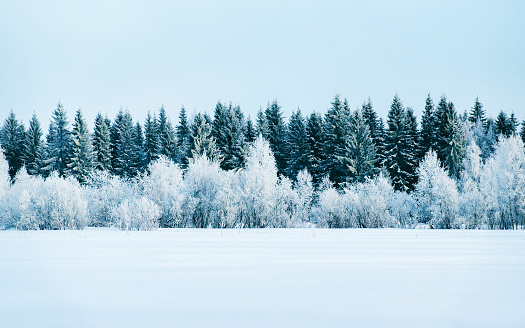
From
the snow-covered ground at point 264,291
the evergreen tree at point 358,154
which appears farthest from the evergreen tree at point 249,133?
the snow-covered ground at point 264,291

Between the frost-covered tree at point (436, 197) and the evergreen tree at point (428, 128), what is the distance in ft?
54.9

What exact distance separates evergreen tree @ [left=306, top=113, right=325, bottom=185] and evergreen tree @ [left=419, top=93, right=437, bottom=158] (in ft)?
35.1

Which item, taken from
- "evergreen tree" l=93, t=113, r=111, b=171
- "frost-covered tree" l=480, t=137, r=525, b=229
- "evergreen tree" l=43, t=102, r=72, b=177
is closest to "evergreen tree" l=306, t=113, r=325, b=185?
"frost-covered tree" l=480, t=137, r=525, b=229

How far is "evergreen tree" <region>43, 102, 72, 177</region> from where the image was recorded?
192 feet

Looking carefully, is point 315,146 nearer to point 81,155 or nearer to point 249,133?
point 249,133

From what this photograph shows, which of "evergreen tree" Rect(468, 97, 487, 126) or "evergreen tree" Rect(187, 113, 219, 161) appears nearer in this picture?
"evergreen tree" Rect(187, 113, 219, 161)

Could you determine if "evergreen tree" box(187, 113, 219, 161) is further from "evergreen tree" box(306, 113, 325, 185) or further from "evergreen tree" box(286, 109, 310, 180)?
"evergreen tree" box(306, 113, 325, 185)

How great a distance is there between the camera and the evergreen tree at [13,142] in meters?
63.9

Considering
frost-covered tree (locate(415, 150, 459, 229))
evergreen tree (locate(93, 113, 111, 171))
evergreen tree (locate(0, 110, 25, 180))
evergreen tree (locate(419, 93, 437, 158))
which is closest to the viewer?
frost-covered tree (locate(415, 150, 459, 229))

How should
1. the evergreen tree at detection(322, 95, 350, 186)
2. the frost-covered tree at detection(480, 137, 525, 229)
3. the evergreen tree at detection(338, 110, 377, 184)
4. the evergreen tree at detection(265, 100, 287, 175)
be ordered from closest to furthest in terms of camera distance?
1. the frost-covered tree at detection(480, 137, 525, 229)
2. the evergreen tree at detection(338, 110, 377, 184)
3. the evergreen tree at detection(322, 95, 350, 186)
4. the evergreen tree at detection(265, 100, 287, 175)

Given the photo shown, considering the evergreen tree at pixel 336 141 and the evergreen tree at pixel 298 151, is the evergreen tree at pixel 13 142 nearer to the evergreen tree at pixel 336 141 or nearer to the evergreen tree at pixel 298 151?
the evergreen tree at pixel 298 151

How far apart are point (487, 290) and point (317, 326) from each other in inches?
143

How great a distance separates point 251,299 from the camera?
7.31m

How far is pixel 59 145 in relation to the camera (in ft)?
193
